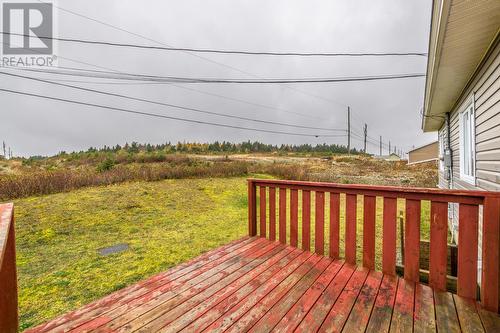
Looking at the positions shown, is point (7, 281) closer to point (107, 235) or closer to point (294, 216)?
point (294, 216)

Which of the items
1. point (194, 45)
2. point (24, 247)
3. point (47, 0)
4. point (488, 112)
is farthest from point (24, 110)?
point (488, 112)

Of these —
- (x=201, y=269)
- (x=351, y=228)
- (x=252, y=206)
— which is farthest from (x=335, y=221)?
(x=201, y=269)

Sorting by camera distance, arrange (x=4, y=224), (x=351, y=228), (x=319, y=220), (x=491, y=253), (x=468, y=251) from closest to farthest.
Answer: (x=4, y=224) → (x=491, y=253) → (x=468, y=251) → (x=351, y=228) → (x=319, y=220)

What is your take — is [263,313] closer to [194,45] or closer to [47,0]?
[47,0]

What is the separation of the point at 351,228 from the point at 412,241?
20.8 inches

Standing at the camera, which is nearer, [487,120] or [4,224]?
[4,224]

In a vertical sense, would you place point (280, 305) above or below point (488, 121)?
below

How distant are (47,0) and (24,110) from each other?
12319mm

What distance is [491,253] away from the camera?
1648 mm

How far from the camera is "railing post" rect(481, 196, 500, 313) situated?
5.35 ft

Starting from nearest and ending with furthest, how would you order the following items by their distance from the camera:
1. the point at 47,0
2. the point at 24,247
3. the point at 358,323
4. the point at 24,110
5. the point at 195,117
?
the point at 358,323 → the point at 24,247 → the point at 47,0 → the point at 24,110 → the point at 195,117

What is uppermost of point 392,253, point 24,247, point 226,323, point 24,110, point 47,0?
point 47,0

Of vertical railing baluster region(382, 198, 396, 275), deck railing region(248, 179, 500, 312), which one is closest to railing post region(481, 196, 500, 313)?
deck railing region(248, 179, 500, 312)

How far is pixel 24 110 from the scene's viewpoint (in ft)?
57.1
